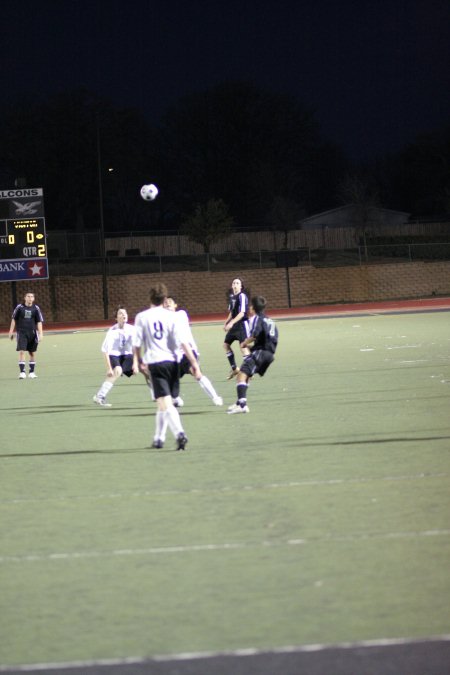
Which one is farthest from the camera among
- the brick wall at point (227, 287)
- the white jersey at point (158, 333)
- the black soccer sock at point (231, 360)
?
the brick wall at point (227, 287)

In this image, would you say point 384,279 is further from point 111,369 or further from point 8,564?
point 8,564

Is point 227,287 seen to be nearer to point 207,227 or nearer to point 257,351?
point 207,227

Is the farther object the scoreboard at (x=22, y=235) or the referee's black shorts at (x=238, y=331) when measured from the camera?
the scoreboard at (x=22, y=235)

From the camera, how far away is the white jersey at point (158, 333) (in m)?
11.0

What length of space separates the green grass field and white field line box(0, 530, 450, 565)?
0.02 meters

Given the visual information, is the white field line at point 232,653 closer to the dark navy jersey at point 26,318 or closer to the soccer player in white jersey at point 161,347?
the soccer player in white jersey at point 161,347

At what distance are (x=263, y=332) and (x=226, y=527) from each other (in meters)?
6.84

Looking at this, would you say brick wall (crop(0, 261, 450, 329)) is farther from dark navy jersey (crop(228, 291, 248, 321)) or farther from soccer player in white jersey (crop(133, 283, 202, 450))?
soccer player in white jersey (crop(133, 283, 202, 450))

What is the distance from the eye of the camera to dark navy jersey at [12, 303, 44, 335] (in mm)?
22312

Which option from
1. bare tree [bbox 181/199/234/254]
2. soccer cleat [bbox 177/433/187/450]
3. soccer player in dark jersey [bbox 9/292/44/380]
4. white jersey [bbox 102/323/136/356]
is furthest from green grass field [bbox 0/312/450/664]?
bare tree [bbox 181/199/234/254]

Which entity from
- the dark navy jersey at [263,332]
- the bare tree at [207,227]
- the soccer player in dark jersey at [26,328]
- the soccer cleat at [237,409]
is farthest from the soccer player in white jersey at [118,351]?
the bare tree at [207,227]

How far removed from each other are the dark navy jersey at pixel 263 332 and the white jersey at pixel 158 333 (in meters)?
3.30

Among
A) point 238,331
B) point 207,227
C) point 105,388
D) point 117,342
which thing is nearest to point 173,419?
point 105,388

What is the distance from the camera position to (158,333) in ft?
36.3
